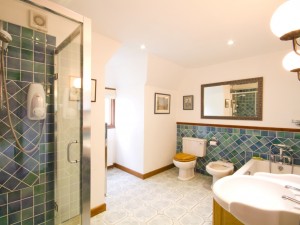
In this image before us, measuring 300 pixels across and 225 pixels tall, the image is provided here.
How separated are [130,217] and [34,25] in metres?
2.27

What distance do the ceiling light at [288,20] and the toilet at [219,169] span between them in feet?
7.22

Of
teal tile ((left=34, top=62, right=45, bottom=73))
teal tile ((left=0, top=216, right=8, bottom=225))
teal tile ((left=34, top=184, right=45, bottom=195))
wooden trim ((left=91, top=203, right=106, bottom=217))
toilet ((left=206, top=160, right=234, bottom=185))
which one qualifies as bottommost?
wooden trim ((left=91, top=203, right=106, bottom=217))

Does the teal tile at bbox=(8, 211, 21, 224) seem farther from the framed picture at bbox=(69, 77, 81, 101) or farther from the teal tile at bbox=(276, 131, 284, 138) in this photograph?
the teal tile at bbox=(276, 131, 284, 138)

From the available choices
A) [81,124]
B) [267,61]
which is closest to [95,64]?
[81,124]

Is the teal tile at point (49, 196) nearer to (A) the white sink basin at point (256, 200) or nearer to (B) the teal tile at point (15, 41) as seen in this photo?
(B) the teal tile at point (15, 41)

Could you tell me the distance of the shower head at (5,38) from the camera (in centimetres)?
119

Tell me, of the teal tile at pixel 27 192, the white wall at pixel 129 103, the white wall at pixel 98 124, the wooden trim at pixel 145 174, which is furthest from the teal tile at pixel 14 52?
the wooden trim at pixel 145 174

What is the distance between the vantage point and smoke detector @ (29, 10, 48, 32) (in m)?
1.33

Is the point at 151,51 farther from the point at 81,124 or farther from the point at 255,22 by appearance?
the point at 81,124

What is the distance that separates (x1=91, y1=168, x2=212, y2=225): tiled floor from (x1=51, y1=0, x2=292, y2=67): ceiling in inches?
90.1

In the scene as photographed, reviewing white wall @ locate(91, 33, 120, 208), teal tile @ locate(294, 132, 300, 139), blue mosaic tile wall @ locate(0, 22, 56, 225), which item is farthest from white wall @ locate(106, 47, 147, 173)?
teal tile @ locate(294, 132, 300, 139)

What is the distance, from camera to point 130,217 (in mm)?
2033

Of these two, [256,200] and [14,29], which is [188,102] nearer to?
[256,200]

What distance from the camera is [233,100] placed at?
304 centimetres
